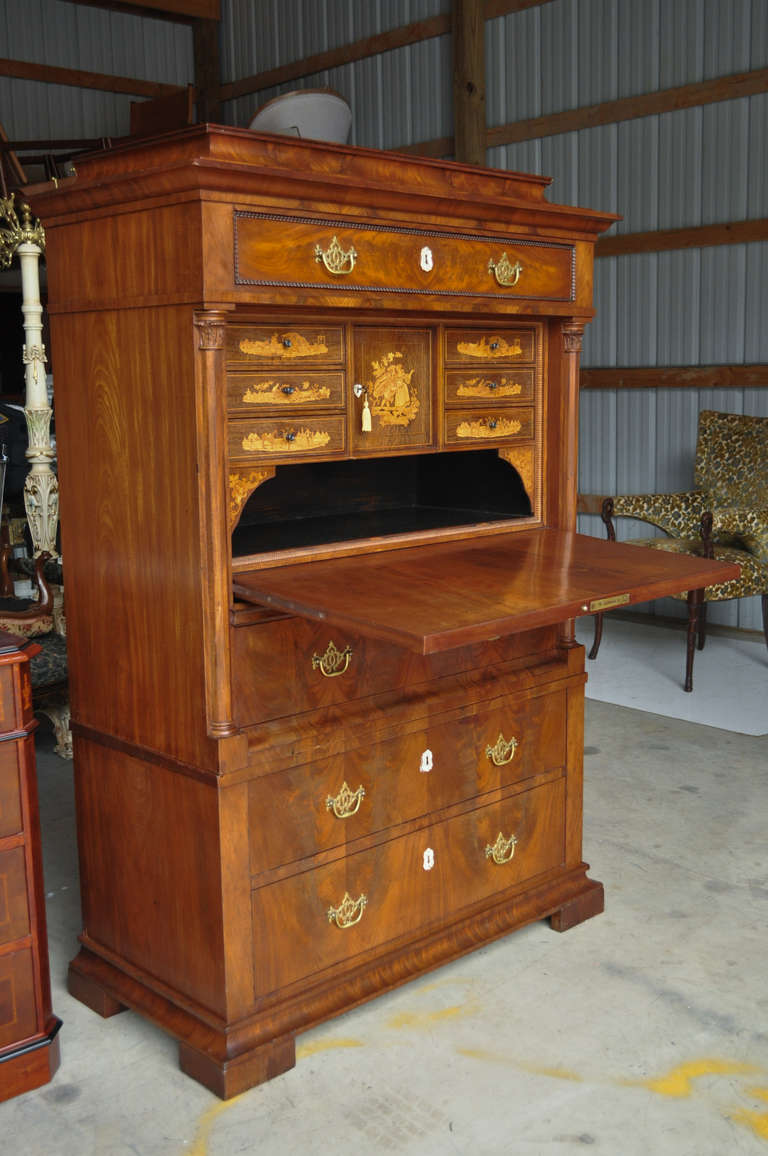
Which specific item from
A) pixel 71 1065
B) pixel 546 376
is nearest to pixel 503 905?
pixel 71 1065

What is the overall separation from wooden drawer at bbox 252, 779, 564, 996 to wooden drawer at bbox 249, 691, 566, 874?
0.06 metres

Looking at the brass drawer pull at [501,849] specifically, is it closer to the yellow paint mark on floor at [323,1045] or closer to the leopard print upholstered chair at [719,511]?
the yellow paint mark on floor at [323,1045]

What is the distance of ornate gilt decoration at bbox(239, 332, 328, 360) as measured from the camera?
2.22 meters

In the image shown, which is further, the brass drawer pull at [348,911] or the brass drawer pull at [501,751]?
the brass drawer pull at [501,751]

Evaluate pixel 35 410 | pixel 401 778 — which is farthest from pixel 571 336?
pixel 35 410

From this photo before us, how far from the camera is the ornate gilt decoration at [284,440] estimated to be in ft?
7.33

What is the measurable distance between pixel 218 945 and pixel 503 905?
2.73 feet

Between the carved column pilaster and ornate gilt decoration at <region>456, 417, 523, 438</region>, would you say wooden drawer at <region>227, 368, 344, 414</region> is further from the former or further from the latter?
ornate gilt decoration at <region>456, 417, 523, 438</region>

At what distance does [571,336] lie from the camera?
2.81 metres

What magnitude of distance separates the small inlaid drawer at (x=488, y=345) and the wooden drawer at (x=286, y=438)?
392 mm

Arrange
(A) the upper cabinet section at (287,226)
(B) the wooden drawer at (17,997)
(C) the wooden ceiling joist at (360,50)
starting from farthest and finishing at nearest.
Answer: (C) the wooden ceiling joist at (360,50) < (B) the wooden drawer at (17,997) < (A) the upper cabinet section at (287,226)

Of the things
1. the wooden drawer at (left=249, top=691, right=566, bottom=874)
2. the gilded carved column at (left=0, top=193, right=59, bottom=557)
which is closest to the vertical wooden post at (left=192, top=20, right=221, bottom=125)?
the gilded carved column at (left=0, top=193, right=59, bottom=557)

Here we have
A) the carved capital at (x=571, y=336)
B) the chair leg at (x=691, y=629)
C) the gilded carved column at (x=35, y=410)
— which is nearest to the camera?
the carved capital at (x=571, y=336)

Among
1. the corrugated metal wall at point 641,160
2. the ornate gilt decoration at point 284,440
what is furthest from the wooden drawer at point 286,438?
the corrugated metal wall at point 641,160
